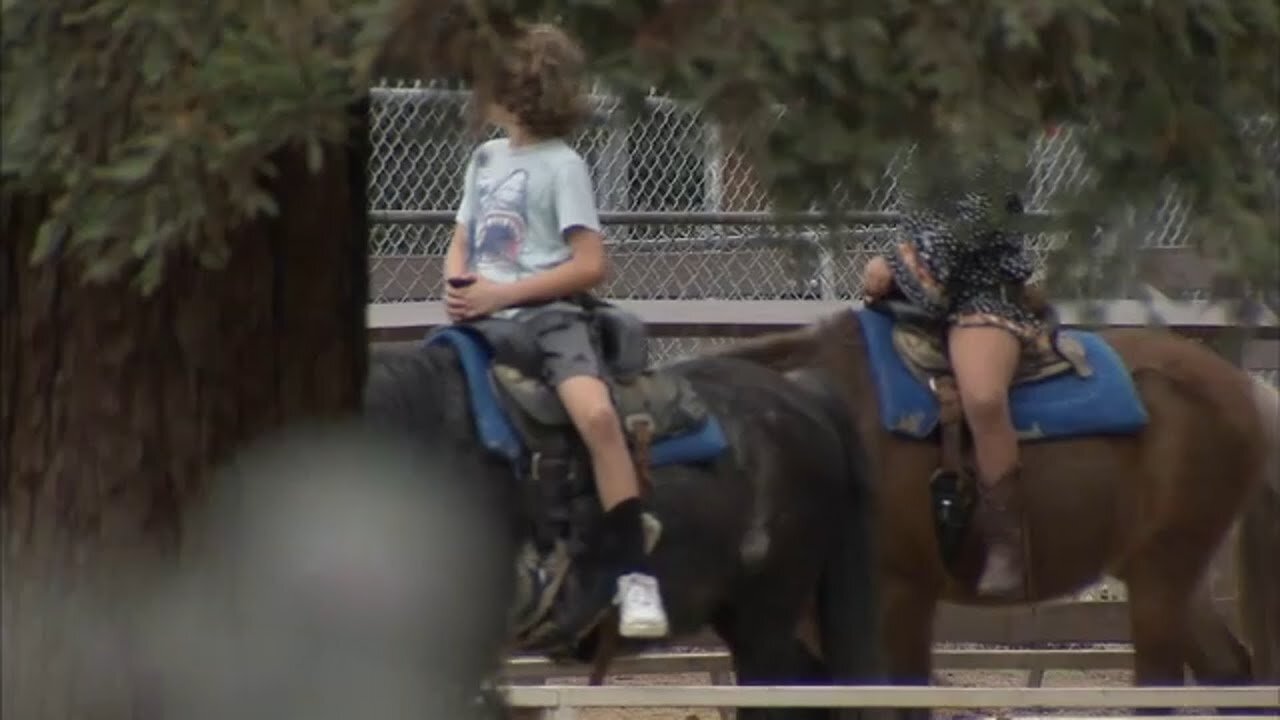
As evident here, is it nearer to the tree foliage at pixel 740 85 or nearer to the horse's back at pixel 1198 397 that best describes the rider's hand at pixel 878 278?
the horse's back at pixel 1198 397

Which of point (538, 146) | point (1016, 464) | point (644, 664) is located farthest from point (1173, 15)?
point (644, 664)

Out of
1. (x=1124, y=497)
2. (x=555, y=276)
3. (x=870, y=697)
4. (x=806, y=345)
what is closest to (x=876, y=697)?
(x=870, y=697)

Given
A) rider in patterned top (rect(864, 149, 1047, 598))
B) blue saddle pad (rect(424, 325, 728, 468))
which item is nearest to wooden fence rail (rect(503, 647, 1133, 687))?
rider in patterned top (rect(864, 149, 1047, 598))

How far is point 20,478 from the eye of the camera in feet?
12.5

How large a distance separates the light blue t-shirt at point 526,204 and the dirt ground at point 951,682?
2.44 meters

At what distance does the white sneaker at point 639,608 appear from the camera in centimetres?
609

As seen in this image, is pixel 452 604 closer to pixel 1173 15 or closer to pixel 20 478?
pixel 20 478

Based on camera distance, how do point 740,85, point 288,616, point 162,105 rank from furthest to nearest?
point 288,616, point 162,105, point 740,85

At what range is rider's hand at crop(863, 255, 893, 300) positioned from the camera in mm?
7320

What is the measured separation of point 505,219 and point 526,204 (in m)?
0.07

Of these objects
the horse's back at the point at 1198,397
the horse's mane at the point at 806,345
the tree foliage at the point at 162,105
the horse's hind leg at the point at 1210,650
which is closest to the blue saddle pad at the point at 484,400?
the horse's mane at the point at 806,345

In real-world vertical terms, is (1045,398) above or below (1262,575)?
above

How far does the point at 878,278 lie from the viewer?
737cm

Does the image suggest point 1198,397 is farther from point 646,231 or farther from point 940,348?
point 646,231
